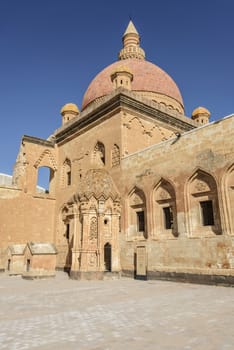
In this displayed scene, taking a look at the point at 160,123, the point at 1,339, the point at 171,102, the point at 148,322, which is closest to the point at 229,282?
the point at 148,322

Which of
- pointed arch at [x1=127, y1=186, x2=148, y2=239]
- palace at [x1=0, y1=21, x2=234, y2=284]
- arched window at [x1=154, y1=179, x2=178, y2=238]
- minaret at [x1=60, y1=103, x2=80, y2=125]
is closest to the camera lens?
palace at [x1=0, y1=21, x2=234, y2=284]

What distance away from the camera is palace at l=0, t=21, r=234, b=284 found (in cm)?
1151

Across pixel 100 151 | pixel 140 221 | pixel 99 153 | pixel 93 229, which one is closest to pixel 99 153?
pixel 99 153

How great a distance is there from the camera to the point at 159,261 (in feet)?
42.8

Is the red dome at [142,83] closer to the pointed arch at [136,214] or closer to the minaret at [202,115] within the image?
the minaret at [202,115]

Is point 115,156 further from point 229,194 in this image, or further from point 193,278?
point 193,278

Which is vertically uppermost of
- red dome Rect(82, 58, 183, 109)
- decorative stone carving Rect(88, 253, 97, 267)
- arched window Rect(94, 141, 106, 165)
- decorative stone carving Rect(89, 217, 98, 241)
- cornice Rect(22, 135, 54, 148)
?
red dome Rect(82, 58, 183, 109)

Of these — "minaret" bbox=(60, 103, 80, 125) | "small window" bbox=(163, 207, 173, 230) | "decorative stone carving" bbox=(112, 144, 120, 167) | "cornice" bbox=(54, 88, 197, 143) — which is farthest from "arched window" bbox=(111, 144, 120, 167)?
"minaret" bbox=(60, 103, 80, 125)

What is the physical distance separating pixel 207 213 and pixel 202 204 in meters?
0.45

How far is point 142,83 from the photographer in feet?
71.2

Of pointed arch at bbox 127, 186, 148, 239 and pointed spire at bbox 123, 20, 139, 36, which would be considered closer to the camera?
pointed arch at bbox 127, 186, 148, 239

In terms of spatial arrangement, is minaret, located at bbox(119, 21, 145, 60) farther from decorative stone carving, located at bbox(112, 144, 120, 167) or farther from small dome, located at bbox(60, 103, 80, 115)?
decorative stone carving, located at bbox(112, 144, 120, 167)

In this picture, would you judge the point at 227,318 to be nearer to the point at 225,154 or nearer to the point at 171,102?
the point at 225,154

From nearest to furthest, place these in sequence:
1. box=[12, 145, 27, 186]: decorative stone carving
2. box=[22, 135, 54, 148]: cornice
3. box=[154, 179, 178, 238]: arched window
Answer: box=[154, 179, 178, 238]: arched window
box=[12, 145, 27, 186]: decorative stone carving
box=[22, 135, 54, 148]: cornice
